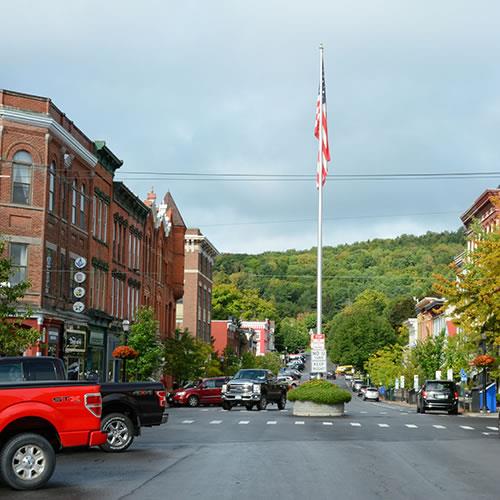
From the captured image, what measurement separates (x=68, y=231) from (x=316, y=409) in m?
16.6

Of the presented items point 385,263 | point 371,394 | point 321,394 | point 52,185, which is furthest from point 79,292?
point 385,263

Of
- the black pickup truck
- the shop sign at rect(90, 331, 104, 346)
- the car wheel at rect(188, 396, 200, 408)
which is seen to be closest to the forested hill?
the car wheel at rect(188, 396, 200, 408)

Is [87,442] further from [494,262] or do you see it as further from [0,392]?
[494,262]

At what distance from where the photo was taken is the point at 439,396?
46.8 m

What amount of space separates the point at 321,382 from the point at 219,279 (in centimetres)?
13286

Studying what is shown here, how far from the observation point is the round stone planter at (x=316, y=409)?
1441 inches

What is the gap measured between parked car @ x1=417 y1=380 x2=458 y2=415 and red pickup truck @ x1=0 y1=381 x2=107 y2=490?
34.8 m

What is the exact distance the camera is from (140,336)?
5506cm

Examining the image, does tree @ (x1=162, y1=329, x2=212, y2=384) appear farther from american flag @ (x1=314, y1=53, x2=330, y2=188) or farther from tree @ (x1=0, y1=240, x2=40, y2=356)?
tree @ (x1=0, y1=240, x2=40, y2=356)

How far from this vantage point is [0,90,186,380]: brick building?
1606 inches

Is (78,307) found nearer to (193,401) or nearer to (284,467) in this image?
(193,401)

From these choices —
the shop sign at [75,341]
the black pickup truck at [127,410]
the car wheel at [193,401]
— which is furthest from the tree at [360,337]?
the black pickup truck at [127,410]

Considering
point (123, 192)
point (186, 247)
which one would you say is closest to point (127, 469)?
point (123, 192)

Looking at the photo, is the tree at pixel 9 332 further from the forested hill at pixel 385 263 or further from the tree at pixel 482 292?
the forested hill at pixel 385 263
